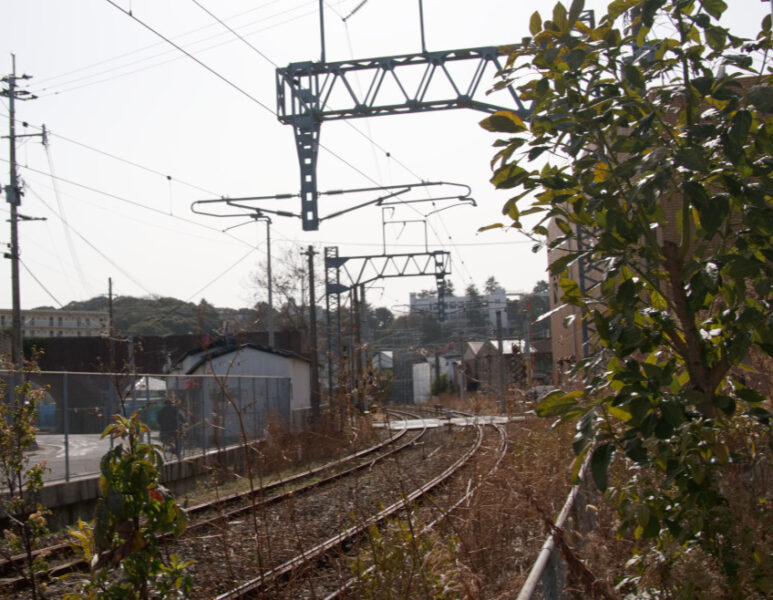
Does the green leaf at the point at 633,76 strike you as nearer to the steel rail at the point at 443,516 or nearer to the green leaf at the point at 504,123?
the green leaf at the point at 504,123

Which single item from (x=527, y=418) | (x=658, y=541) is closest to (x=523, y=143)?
(x=658, y=541)

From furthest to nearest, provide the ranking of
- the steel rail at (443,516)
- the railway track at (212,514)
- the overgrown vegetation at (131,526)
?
the steel rail at (443,516) → the railway track at (212,514) → the overgrown vegetation at (131,526)

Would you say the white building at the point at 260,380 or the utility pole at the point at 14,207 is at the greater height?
the utility pole at the point at 14,207

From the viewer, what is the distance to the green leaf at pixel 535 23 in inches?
123

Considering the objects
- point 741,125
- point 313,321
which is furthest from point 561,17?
point 313,321

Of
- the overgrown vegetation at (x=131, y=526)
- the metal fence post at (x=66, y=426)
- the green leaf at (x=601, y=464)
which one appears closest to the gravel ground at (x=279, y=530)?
the overgrown vegetation at (x=131, y=526)

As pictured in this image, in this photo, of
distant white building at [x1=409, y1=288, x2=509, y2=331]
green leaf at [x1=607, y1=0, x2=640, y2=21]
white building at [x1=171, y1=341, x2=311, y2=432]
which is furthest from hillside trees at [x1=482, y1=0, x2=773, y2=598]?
distant white building at [x1=409, y1=288, x2=509, y2=331]

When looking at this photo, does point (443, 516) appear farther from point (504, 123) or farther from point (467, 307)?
point (467, 307)

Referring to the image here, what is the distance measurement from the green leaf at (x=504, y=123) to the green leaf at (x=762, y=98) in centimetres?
83

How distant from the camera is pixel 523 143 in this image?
3.07 metres

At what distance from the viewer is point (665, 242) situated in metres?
2.96

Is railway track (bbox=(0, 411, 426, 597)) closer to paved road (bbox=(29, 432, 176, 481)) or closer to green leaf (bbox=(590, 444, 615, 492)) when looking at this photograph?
green leaf (bbox=(590, 444, 615, 492))

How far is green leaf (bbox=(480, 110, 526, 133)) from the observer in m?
3.08

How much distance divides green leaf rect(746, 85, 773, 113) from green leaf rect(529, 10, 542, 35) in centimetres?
90
